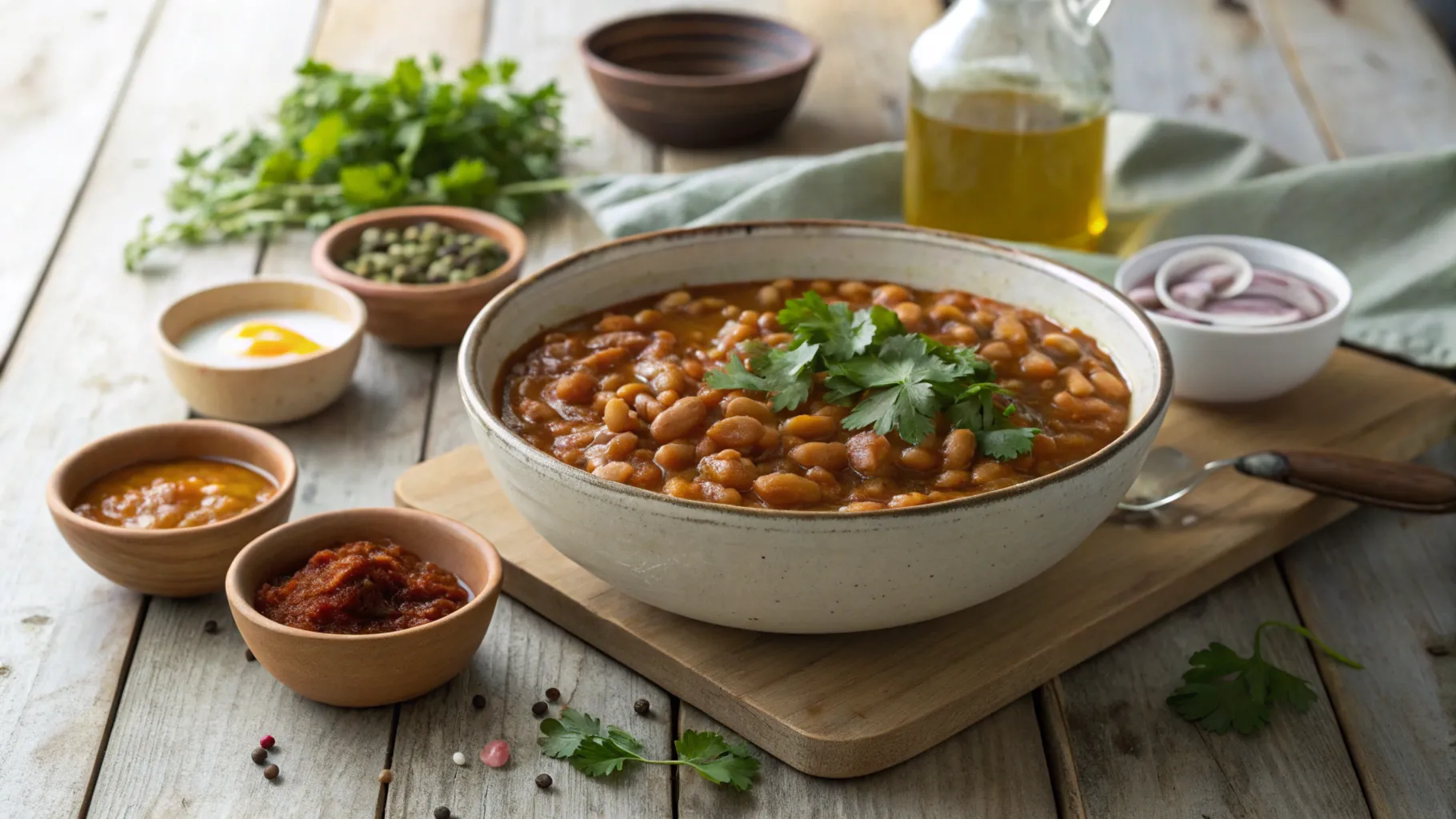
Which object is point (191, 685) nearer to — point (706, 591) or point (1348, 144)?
point (706, 591)

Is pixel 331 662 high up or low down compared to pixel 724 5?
up

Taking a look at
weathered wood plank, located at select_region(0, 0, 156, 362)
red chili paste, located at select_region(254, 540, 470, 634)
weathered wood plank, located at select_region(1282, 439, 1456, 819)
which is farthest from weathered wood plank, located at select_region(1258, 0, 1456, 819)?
weathered wood plank, located at select_region(0, 0, 156, 362)

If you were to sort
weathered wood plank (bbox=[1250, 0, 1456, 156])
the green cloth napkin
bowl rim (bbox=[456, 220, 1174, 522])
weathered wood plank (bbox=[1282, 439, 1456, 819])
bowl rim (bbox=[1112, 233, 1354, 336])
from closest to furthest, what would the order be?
1. bowl rim (bbox=[456, 220, 1174, 522])
2. weathered wood plank (bbox=[1282, 439, 1456, 819])
3. bowl rim (bbox=[1112, 233, 1354, 336])
4. the green cloth napkin
5. weathered wood plank (bbox=[1250, 0, 1456, 156])

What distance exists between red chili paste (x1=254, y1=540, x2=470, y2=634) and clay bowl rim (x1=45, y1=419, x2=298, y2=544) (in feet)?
0.62

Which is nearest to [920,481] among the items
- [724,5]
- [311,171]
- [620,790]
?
[620,790]

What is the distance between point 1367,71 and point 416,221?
332 centimetres

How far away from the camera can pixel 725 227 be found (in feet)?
9.67

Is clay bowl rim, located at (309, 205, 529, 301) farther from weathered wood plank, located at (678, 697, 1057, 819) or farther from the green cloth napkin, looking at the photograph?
weathered wood plank, located at (678, 697, 1057, 819)

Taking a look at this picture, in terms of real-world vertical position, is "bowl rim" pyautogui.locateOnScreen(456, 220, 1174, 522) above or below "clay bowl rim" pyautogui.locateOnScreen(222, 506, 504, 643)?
above

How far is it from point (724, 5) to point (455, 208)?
2.27 m

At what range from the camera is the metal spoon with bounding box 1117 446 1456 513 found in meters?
2.69

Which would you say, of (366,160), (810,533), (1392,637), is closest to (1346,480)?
(1392,637)

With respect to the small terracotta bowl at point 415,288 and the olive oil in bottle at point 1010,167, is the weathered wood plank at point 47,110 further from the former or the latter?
the olive oil in bottle at point 1010,167

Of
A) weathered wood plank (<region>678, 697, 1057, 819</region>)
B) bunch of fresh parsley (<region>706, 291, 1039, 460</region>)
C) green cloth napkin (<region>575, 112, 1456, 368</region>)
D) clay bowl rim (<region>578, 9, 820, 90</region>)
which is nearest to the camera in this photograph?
weathered wood plank (<region>678, 697, 1057, 819</region>)
